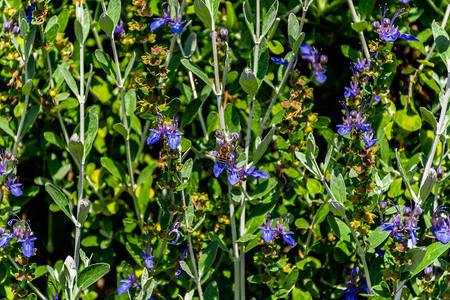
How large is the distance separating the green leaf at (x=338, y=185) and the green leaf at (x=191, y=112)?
21.3 inches

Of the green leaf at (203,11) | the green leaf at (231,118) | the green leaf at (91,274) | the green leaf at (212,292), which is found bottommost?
the green leaf at (212,292)

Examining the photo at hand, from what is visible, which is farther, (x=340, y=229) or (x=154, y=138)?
(x=340, y=229)

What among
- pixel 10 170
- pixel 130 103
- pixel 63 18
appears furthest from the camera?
pixel 63 18

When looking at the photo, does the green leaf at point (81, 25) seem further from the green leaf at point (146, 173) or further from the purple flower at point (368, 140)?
the purple flower at point (368, 140)

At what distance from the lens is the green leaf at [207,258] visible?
79.8 inches

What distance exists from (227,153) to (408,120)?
0.81m

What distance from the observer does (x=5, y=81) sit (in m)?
2.37

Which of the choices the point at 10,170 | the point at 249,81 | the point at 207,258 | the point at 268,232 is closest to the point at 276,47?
the point at 249,81

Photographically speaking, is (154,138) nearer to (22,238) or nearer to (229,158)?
(229,158)

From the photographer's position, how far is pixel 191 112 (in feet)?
7.04

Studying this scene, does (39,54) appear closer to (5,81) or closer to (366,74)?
(5,81)

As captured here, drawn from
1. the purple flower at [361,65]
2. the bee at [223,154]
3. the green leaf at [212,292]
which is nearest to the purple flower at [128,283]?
the green leaf at [212,292]

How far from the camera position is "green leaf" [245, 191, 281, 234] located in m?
2.09

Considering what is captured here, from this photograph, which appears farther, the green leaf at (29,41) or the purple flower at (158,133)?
the green leaf at (29,41)
